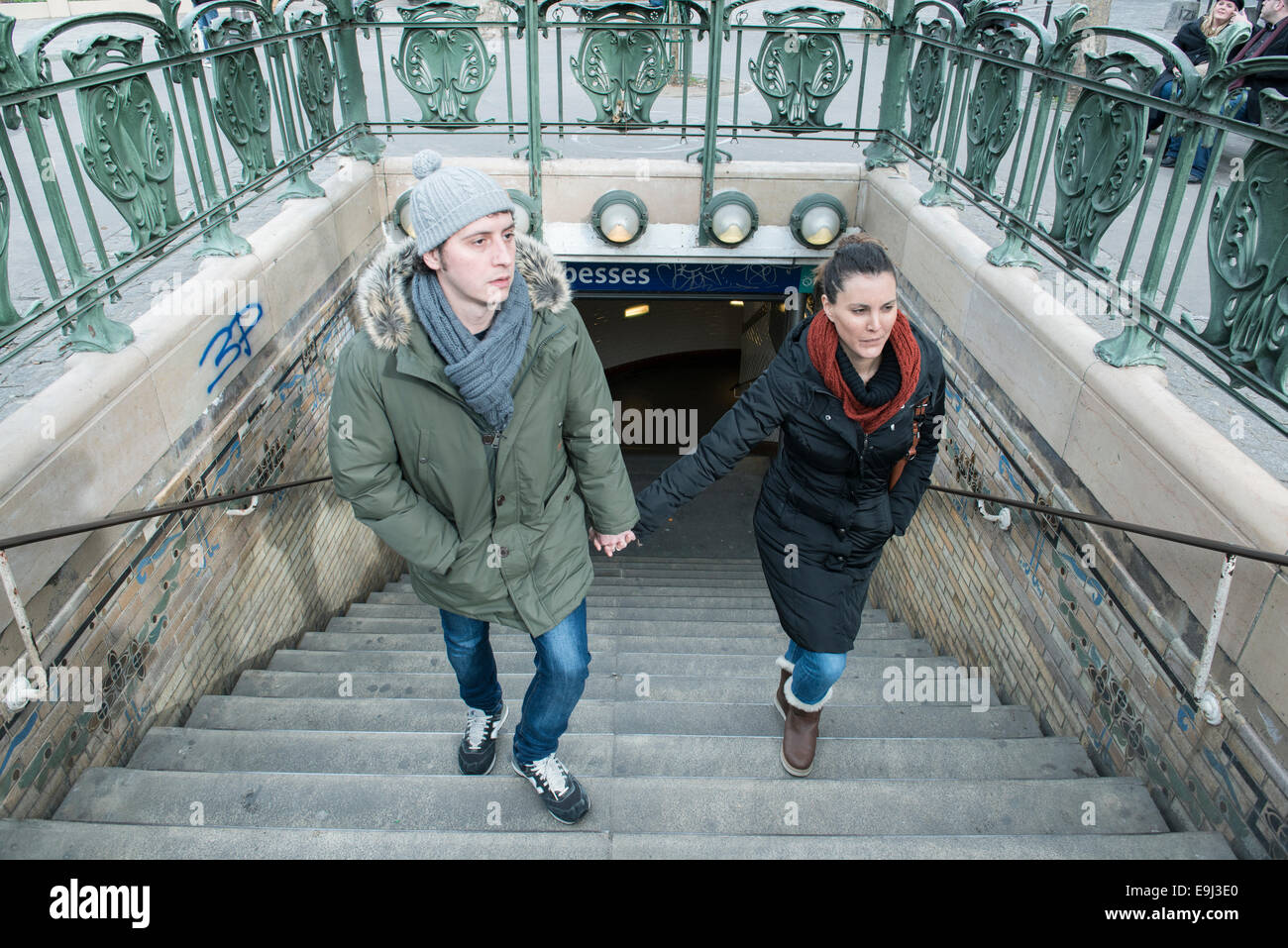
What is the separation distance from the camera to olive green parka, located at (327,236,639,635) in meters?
2.25

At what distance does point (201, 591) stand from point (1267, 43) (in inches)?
317

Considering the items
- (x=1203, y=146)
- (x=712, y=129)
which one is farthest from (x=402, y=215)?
(x=1203, y=146)

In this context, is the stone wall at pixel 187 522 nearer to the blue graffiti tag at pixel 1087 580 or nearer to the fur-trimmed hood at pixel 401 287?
the fur-trimmed hood at pixel 401 287

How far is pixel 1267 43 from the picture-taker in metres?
6.29

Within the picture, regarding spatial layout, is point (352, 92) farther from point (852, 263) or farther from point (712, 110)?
point (852, 263)

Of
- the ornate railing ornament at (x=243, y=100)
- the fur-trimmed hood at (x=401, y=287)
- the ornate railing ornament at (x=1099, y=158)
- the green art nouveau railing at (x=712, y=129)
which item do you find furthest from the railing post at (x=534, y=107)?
the fur-trimmed hood at (x=401, y=287)

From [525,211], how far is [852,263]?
15.3ft

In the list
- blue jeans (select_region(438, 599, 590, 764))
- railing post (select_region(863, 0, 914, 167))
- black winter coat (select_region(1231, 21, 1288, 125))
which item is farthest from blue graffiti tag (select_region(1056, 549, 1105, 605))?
black winter coat (select_region(1231, 21, 1288, 125))

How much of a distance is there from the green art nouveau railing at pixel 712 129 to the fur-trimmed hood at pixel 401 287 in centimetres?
147

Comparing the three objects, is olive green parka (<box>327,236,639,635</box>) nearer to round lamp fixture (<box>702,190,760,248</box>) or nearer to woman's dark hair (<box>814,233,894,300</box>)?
woman's dark hair (<box>814,233,894,300</box>)

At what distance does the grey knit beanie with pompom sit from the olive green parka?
6.0 inches

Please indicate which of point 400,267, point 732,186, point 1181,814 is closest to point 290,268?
point 400,267

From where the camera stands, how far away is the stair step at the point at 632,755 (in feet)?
10.6

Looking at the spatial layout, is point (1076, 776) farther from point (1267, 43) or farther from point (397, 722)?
point (1267, 43)
